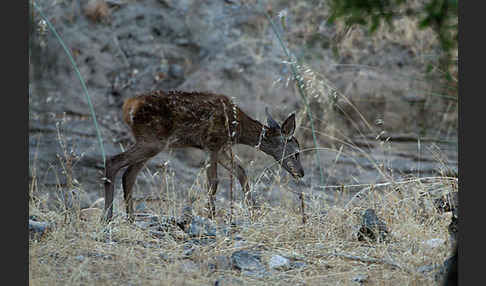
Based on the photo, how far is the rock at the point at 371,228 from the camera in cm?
533

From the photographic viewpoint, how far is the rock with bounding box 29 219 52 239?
5230 millimetres

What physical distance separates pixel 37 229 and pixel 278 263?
1.88m

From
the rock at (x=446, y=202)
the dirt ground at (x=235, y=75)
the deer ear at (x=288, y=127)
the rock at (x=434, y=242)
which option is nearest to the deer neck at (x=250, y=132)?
the deer ear at (x=288, y=127)

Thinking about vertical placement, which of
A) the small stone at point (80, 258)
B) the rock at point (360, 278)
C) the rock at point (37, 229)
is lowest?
the small stone at point (80, 258)

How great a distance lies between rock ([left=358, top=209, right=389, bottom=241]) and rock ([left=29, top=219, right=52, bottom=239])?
7.96 ft

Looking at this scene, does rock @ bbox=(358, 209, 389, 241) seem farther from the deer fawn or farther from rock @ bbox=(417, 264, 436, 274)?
the deer fawn

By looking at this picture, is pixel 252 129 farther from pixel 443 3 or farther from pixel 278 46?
pixel 278 46

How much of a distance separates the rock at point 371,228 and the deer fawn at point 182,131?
96 cm

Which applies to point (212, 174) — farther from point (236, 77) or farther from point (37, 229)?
point (236, 77)

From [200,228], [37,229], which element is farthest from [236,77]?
[37,229]

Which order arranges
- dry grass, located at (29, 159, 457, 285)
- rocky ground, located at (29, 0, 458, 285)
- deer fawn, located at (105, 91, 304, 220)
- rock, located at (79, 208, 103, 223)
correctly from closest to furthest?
1. dry grass, located at (29, 159, 457, 285)
2. rock, located at (79, 208, 103, 223)
3. deer fawn, located at (105, 91, 304, 220)
4. rocky ground, located at (29, 0, 458, 285)

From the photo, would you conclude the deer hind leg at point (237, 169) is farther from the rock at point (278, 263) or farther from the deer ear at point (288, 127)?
the rock at point (278, 263)

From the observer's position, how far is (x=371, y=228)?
5359 mm

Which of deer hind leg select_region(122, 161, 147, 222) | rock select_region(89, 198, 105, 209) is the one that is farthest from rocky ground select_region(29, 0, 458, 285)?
deer hind leg select_region(122, 161, 147, 222)
